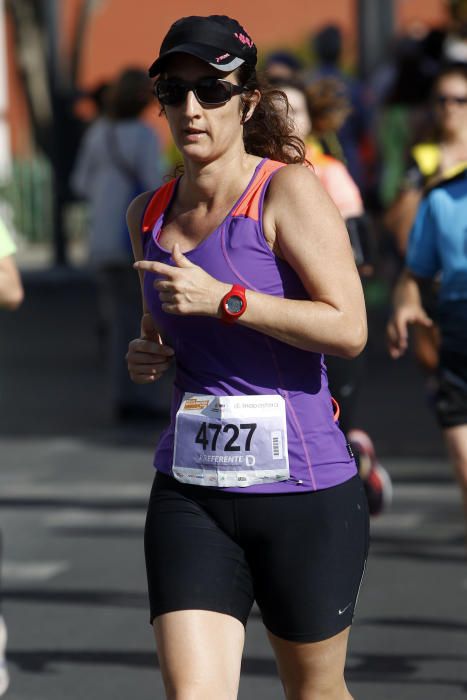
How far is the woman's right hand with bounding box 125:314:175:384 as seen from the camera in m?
3.83

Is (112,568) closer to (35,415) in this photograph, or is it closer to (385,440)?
(385,440)

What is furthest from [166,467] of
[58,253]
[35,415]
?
[58,253]

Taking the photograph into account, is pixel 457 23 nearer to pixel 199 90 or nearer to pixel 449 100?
pixel 449 100

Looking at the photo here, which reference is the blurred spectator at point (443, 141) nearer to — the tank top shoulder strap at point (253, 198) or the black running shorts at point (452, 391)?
the black running shorts at point (452, 391)

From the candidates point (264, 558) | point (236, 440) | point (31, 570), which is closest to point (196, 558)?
point (264, 558)

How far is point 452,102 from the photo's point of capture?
6.27 m

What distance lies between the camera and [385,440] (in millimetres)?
9844

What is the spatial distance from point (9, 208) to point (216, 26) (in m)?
22.3

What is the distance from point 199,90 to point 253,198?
0.85ft

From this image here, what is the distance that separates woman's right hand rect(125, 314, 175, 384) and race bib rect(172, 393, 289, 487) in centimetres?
14

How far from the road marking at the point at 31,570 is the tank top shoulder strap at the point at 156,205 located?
3.21 m

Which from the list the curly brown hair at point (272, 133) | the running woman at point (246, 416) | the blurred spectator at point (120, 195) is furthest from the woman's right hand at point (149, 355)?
the blurred spectator at point (120, 195)

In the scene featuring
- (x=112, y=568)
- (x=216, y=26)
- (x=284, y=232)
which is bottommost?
(x=112, y=568)

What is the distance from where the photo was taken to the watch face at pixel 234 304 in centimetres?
354
